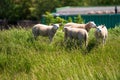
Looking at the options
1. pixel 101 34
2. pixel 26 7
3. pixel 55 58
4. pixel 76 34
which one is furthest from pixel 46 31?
pixel 26 7

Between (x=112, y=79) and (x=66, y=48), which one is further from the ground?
(x=112, y=79)

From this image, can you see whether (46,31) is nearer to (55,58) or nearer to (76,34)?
(76,34)

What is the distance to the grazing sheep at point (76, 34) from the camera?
430 inches

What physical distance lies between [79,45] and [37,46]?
1.20m

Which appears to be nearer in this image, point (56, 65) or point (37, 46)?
point (56, 65)

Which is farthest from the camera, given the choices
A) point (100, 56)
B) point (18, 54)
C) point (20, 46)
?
point (20, 46)

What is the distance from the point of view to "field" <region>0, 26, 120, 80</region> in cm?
716

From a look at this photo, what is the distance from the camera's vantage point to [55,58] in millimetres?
8758

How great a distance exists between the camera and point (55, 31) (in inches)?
458

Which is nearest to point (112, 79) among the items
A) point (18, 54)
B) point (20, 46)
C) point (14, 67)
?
point (14, 67)

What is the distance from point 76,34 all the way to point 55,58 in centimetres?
246

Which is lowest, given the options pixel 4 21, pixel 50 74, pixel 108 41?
pixel 4 21

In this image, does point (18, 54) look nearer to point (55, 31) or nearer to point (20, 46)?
point (20, 46)

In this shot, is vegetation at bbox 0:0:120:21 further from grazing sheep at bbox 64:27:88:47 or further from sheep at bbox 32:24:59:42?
grazing sheep at bbox 64:27:88:47
